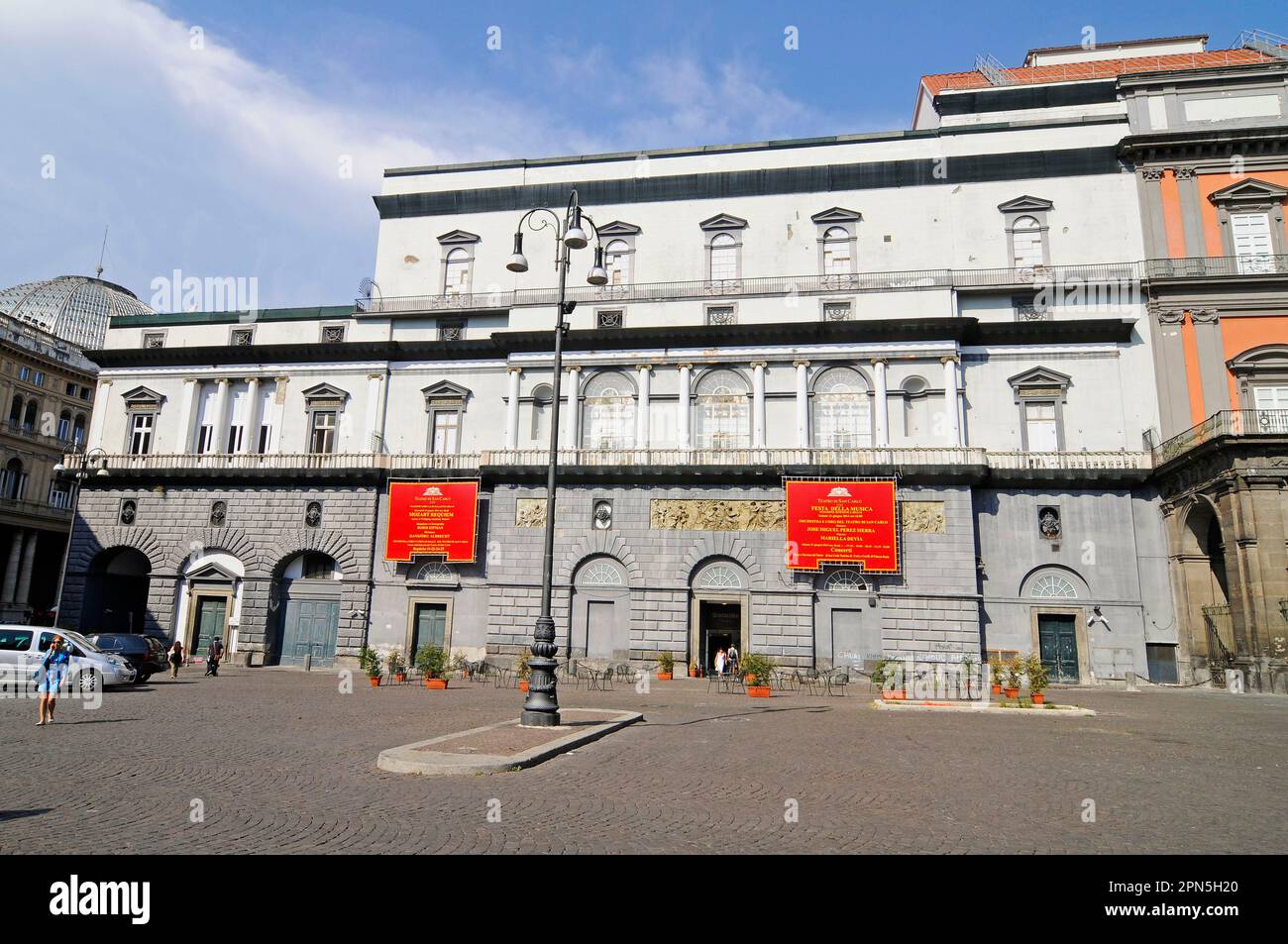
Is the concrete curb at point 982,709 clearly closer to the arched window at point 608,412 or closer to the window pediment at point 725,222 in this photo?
the arched window at point 608,412

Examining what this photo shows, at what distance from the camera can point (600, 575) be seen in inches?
1282

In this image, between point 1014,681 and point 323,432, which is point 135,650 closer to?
point 323,432

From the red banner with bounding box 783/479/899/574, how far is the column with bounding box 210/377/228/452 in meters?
26.7

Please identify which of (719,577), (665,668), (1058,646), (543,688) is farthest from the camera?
(719,577)

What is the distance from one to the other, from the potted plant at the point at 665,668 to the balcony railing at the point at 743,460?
737 centimetres

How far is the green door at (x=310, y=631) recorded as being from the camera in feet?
115

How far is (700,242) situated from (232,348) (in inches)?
893

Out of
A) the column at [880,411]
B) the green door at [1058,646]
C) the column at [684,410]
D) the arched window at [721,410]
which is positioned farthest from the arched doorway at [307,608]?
the green door at [1058,646]

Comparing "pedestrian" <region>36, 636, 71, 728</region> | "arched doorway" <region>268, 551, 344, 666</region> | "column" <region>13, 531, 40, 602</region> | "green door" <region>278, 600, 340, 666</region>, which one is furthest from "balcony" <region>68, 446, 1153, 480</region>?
"column" <region>13, 531, 40, 602</region>

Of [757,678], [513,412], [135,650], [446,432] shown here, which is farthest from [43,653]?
[757,678]

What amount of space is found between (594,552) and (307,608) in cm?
1366

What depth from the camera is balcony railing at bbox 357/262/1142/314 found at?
33.4 m
